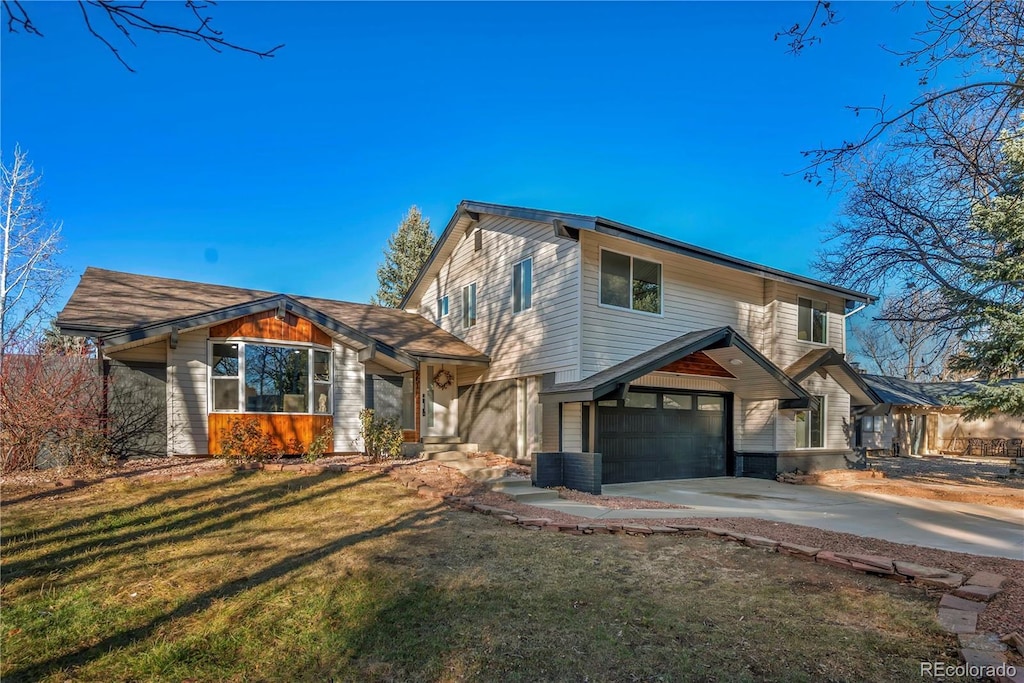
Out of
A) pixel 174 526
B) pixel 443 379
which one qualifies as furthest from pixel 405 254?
pixel 174 526

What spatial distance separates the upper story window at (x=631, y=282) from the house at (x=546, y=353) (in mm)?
42

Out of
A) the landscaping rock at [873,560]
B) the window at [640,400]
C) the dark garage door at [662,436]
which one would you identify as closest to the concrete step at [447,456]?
the dark garage door at [662,436]

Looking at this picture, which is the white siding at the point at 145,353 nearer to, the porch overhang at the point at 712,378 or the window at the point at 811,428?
the porch overhang at the point at 712,378

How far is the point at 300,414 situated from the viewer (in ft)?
40.3

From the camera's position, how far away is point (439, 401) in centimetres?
1542

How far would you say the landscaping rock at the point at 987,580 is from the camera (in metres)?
→ 4.82

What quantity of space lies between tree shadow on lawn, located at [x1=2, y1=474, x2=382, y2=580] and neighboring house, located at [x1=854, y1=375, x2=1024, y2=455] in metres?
24.2

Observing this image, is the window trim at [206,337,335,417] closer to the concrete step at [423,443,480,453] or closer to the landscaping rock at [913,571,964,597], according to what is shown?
the concrete step at [423,443,480,453]

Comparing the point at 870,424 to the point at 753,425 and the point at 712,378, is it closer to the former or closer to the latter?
the point at 753,425

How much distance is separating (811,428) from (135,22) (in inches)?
Result: 660

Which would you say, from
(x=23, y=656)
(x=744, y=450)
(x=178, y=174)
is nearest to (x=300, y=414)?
(x=178, y=174)

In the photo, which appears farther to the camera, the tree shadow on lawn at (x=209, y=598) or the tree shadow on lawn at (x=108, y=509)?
the tree shadow on lawn at (x=108, y=509)

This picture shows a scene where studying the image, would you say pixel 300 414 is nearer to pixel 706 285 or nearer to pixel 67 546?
pixel 67 546

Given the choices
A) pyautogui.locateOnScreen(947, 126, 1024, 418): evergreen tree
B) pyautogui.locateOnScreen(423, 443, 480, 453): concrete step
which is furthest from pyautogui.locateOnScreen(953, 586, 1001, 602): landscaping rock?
pyautogui.locateOnScreen(423, 443, 480, 453): concrete step
